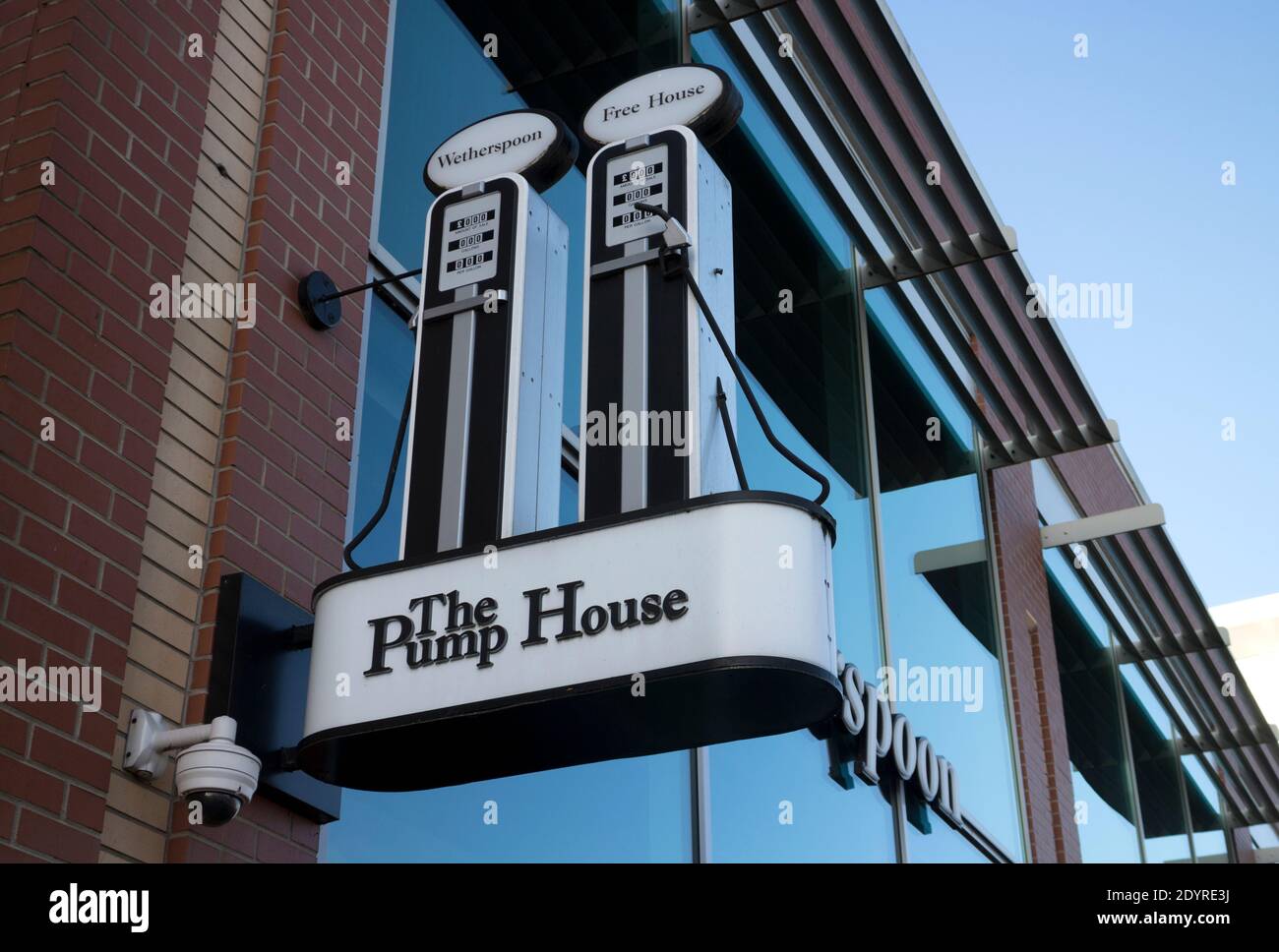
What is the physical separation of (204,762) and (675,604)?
1.24 meters

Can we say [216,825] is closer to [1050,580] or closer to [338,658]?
[338,658]

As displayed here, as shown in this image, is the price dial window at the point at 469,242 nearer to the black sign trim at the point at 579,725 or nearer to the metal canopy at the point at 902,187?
the black sign trim at the point at 579,725

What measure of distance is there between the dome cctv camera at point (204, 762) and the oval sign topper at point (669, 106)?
2044 mm

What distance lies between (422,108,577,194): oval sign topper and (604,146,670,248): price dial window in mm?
184

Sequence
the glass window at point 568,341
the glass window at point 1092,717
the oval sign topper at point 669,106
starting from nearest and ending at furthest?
the oval sign topper at point 669,106
the glass window at point 568,341
the glass window at point 1092,717

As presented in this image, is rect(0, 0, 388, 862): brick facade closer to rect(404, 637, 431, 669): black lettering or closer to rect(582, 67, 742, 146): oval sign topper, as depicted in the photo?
rect(404, 637, 431, 669): black lettering

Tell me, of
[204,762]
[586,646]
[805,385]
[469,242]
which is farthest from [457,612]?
[805,385]

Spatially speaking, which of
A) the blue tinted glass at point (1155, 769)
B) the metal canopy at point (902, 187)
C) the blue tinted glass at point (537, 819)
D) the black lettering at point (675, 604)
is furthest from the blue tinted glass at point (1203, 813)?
the black lettering at point (675, 604)

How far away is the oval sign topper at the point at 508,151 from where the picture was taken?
4645 mm

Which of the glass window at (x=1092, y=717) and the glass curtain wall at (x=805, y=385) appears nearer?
the glass curtain wall at (x=805, y=385)

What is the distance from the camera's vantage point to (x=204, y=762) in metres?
3.80

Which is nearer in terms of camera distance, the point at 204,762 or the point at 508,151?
the point at 204,762

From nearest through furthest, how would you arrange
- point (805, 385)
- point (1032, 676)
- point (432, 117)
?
point (432, 117)
point (805, 385)
point (1032, 676)

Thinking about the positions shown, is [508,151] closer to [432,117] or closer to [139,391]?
[139,391]
